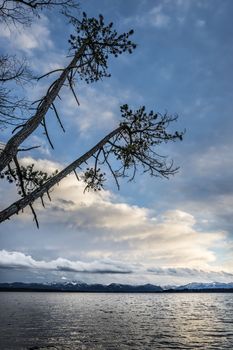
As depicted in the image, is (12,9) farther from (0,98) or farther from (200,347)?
(200,347)

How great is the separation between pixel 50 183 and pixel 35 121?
5.43 feet

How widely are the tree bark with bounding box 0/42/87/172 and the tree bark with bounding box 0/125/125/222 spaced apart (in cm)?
93

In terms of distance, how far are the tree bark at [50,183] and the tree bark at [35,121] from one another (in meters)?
0.93

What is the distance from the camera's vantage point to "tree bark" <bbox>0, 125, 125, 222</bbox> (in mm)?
7933

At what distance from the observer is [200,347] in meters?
37.9

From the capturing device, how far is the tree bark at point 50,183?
26.0 ft

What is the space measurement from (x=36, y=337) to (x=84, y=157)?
43.2m

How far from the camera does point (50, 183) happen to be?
8.93 meters

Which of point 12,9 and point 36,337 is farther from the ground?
point 12,9

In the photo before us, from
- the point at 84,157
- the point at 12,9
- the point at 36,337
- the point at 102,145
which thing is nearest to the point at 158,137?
the point at 102,145

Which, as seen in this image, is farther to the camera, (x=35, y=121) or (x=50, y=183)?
(x=35, y=121)

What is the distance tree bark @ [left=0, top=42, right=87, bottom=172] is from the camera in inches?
332

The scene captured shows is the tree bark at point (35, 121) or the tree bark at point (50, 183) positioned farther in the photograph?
the tree bark at point (35, 121)

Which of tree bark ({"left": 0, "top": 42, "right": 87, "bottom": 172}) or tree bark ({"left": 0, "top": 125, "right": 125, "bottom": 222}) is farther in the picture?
tree bark ({"left": 0, "top": 42, "right": 87, "bottom": 172})
